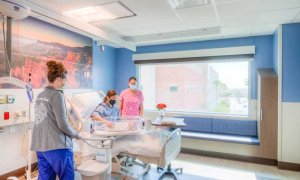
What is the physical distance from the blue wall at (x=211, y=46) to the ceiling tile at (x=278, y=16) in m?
0.77

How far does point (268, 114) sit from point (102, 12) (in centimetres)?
331

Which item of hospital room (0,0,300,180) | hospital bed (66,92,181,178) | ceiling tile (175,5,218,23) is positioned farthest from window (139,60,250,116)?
hospital bed (66,92,181,178)

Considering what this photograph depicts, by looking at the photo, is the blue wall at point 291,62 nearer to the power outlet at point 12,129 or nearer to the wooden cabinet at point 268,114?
the wooden cabinet at point 268,114

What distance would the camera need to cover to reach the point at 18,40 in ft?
9.58

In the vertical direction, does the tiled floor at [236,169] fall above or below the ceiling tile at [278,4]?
below

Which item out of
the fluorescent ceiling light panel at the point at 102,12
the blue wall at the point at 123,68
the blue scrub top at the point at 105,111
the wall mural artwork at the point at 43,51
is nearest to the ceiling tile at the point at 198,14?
the fluorescent ceiling light panel at the point at 102,12

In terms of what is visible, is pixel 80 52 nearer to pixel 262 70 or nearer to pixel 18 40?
Result: pixel 18 40

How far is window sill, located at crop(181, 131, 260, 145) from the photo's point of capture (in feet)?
12.3

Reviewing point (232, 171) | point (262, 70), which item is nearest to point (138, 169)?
point (232, 171)

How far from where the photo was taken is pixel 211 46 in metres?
4.42

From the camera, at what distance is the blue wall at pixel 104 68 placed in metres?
4.65

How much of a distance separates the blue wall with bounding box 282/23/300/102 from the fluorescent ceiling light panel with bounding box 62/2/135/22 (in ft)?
8.58

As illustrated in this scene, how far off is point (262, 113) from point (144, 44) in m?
2.97

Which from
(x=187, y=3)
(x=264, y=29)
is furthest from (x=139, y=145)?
(x=264, y=29)
